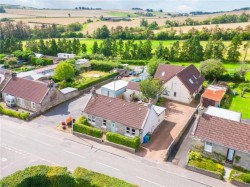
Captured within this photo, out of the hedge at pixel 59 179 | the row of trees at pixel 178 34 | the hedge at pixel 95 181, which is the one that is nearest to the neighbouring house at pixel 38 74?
the hedge at pixel 59 179

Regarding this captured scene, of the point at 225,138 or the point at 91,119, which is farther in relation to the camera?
the point at 91,119

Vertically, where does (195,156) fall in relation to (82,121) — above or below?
below

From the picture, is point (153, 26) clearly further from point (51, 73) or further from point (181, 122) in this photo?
point (181, 122)

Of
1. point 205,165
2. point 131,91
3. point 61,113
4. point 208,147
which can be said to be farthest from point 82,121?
point 205,165

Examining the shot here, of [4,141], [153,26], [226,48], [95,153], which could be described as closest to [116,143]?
[95,153]

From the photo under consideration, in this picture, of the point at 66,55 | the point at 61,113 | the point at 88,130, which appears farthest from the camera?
the point at 66,55

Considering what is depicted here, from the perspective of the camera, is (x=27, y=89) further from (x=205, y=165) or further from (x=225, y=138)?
(x=225, y=138)

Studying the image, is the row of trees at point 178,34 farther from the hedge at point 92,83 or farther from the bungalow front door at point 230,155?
the bungalow front door at point 230,155

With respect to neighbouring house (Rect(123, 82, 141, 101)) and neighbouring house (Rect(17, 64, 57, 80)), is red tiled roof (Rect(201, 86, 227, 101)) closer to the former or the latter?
neighbouring house (Rect(123, 82, 141, 101))
